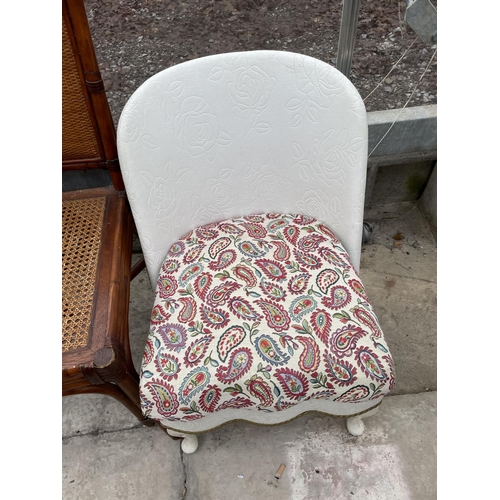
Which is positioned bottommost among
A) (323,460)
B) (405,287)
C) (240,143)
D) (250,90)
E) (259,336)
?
(323,460)

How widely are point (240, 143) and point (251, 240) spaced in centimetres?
25

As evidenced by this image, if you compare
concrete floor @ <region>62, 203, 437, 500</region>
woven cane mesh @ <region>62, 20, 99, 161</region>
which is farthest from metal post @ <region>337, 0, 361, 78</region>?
concrete floor @ <region>62, 203, 437, 500</region>

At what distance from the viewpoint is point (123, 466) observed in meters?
1.27

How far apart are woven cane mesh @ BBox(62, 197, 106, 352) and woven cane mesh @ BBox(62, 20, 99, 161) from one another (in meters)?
0.14

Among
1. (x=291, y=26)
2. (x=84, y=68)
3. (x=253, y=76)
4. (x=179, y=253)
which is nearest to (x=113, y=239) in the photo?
(x=179, y=253)

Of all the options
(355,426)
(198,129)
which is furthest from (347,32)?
(355,426)

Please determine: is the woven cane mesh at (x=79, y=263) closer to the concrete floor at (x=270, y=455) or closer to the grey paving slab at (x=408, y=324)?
the concrete floor at (x=270, y=455)

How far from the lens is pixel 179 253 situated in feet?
3.76

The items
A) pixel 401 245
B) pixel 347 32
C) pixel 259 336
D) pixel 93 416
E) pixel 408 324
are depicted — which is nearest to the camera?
pixel 259 336

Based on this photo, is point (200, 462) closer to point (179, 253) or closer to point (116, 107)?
point (179, 253)

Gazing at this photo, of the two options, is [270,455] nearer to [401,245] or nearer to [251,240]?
[251,240]

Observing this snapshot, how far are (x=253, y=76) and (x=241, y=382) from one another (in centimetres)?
69

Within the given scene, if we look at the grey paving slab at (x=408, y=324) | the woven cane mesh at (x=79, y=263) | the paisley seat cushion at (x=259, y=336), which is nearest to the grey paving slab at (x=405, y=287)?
the grey paving slab at (x=408, y=324)

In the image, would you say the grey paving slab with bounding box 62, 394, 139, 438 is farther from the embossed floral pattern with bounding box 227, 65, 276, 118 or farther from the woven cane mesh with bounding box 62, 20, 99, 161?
the embossed floral pattern with bounding box 227, 65, 276, 118
